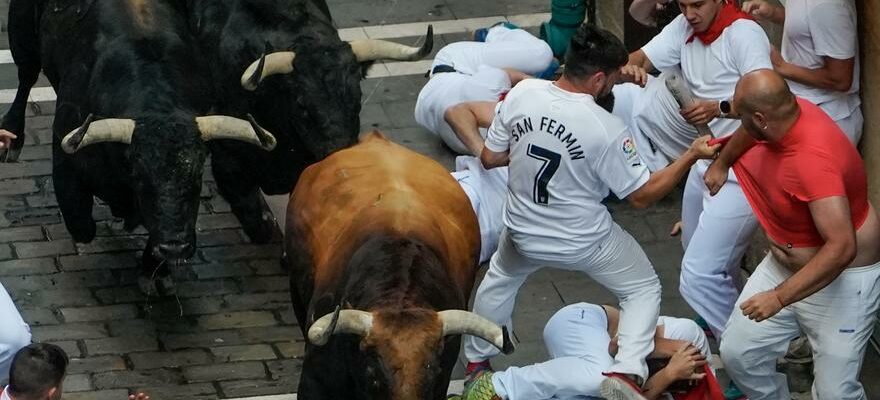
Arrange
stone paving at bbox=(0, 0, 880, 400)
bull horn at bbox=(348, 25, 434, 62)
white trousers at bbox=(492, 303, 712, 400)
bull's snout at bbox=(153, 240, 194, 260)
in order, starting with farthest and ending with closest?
bull horn at bbox=(348, 25, 434, 62), stone paving at bbox=(0, 0, 880, 400), bull's snout at bbox=(153, 240, 194, 260), white trousers at bbox=(492, 303, 712, 400)

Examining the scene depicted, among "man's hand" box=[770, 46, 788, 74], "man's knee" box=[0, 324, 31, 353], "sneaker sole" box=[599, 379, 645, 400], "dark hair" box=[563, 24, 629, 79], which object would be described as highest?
"dark hair" box=[563, 24, 629, 79]

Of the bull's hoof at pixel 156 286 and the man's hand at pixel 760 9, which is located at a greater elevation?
the man's hand at pixel 760 9

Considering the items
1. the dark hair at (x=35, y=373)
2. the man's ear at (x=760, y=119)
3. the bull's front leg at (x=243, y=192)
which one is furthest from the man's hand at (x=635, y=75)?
the dark hair at (x=35, y=373)

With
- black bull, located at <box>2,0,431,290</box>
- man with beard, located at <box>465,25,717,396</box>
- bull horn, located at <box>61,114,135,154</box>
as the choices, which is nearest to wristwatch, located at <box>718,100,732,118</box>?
man with beard, located at <box>465,25,717,396</box>

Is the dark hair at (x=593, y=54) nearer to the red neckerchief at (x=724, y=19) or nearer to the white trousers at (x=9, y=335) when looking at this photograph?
the red neckerchief at (x=724, y=19)

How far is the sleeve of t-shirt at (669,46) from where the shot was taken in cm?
1023

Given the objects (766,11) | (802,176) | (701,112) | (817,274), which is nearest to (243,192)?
(701,112)

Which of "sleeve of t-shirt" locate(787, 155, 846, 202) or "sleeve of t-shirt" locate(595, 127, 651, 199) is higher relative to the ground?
"sleeve of t-shirt" locate(787, 155, 846, 202)

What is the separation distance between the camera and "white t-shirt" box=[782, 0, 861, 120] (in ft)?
30.8

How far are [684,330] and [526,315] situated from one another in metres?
1.82

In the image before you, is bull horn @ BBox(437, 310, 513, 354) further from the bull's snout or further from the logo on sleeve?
the bull's snout

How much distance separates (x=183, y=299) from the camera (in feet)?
36.3

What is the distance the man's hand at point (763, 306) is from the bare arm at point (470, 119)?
344cm

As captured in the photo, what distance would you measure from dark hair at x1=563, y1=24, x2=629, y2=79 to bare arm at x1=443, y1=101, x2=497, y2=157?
2757 mm
